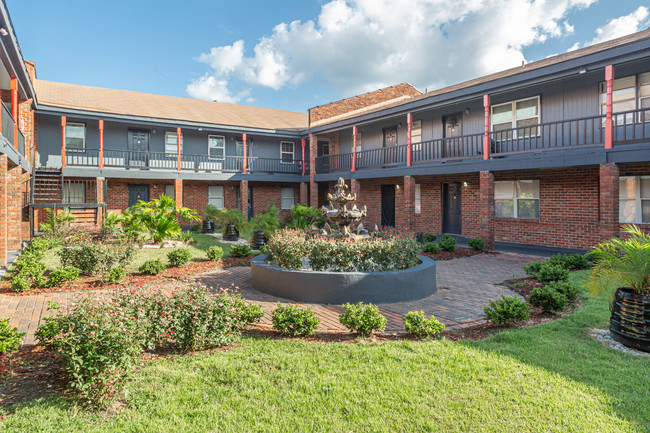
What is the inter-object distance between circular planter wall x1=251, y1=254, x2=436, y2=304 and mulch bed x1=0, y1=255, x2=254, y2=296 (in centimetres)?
291

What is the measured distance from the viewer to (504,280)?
8.75m

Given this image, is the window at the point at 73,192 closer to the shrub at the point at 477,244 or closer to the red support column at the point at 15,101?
the red support column at the point at 15,101

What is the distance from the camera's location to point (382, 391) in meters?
3.44

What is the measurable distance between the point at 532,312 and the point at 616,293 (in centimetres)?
155

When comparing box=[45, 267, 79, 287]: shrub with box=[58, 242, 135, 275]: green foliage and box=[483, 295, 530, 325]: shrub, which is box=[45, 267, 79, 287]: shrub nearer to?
box=[58, 242, 135, 275]: green foliage

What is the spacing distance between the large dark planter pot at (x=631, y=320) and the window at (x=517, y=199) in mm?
10335

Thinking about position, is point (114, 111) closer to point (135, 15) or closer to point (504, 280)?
point (135, 15)

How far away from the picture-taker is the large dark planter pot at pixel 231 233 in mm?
16344

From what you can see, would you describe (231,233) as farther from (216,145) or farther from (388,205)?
(388,205)

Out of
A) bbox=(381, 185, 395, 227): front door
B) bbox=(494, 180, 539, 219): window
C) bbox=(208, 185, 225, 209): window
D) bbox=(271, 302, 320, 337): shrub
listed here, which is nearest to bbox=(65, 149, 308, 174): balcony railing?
bbox=(208, 185, 225, 209): window

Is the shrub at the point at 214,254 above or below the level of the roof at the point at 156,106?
below

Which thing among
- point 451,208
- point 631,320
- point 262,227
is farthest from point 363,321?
point 451,208

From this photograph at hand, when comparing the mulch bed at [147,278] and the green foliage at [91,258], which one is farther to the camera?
the green foliage at [91,258]

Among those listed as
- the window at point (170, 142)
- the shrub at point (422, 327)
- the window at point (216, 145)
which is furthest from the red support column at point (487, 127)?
the window at point (170, 142)
